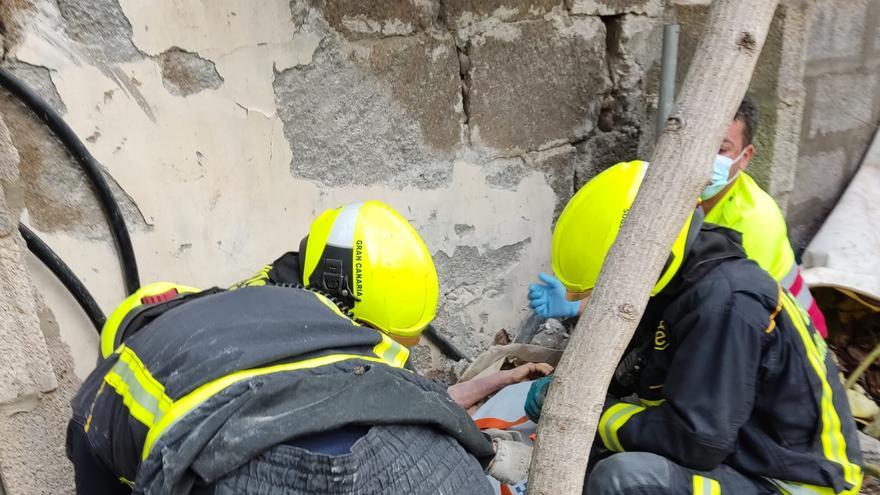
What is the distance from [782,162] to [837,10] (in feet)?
3.06

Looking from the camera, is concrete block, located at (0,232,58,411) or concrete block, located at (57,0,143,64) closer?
concrete block, located at (0,232,58,411)

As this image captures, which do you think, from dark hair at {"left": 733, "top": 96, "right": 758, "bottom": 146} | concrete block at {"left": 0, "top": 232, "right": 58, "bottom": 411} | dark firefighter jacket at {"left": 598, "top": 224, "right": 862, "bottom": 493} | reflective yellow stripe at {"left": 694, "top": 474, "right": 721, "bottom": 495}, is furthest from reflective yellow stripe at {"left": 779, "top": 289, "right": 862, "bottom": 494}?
concrete block at {"left": 0, "top": 232, "right": 58, "bottom": 411}

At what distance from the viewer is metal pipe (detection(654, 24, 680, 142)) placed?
3094mm

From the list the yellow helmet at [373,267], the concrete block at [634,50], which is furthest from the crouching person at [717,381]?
the concrete block at [634,50]

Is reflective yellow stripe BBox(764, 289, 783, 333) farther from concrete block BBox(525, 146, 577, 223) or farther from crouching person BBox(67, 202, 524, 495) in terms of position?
concrete block BBox(525, 146, 577, 223)

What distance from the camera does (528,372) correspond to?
251 centimetres

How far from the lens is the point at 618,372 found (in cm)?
207

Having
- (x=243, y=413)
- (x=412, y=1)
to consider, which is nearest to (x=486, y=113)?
(x=412, y=1)

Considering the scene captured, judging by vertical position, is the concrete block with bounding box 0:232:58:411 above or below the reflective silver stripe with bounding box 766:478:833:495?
above

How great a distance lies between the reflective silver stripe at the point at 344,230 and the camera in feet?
5.13

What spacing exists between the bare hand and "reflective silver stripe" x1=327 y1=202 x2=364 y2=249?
1097 millimetres

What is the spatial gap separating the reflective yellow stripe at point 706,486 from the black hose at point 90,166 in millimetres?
1560

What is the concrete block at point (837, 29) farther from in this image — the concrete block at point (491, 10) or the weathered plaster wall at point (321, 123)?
the concrete block at point (491, 10)

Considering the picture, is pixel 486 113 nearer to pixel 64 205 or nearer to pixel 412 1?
pixel 412 1
